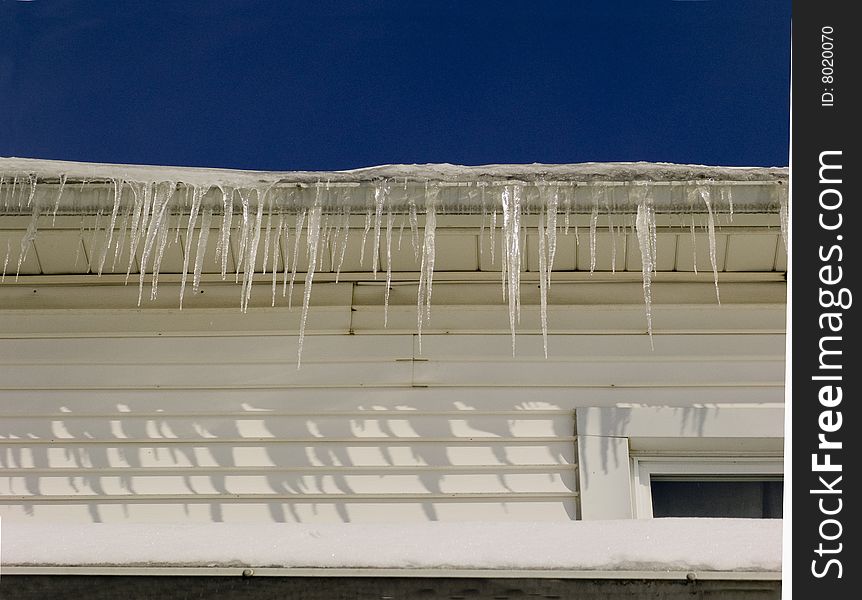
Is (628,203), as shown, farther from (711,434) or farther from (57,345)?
(57,345)

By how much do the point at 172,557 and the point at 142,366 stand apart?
78.4 inches

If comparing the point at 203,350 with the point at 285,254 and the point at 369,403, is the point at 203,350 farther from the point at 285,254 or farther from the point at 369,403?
the point at 369,403

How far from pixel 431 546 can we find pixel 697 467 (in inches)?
75.2

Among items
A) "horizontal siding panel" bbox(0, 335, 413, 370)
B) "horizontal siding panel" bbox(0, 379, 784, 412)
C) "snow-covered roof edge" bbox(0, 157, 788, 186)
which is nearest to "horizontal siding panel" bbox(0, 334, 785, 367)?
"horizontal siding panel" bbox(0, 335, 413, 370)

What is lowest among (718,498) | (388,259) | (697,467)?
(718,498)

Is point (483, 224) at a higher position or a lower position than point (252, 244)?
higher

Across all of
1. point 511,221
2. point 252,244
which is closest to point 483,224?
point 511,221

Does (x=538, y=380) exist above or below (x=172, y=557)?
above

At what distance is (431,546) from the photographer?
240cm

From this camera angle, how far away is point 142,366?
4266 mm

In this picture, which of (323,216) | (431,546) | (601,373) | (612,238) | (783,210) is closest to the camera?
(431,546)

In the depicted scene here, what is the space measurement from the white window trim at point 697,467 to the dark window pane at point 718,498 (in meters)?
0.03
